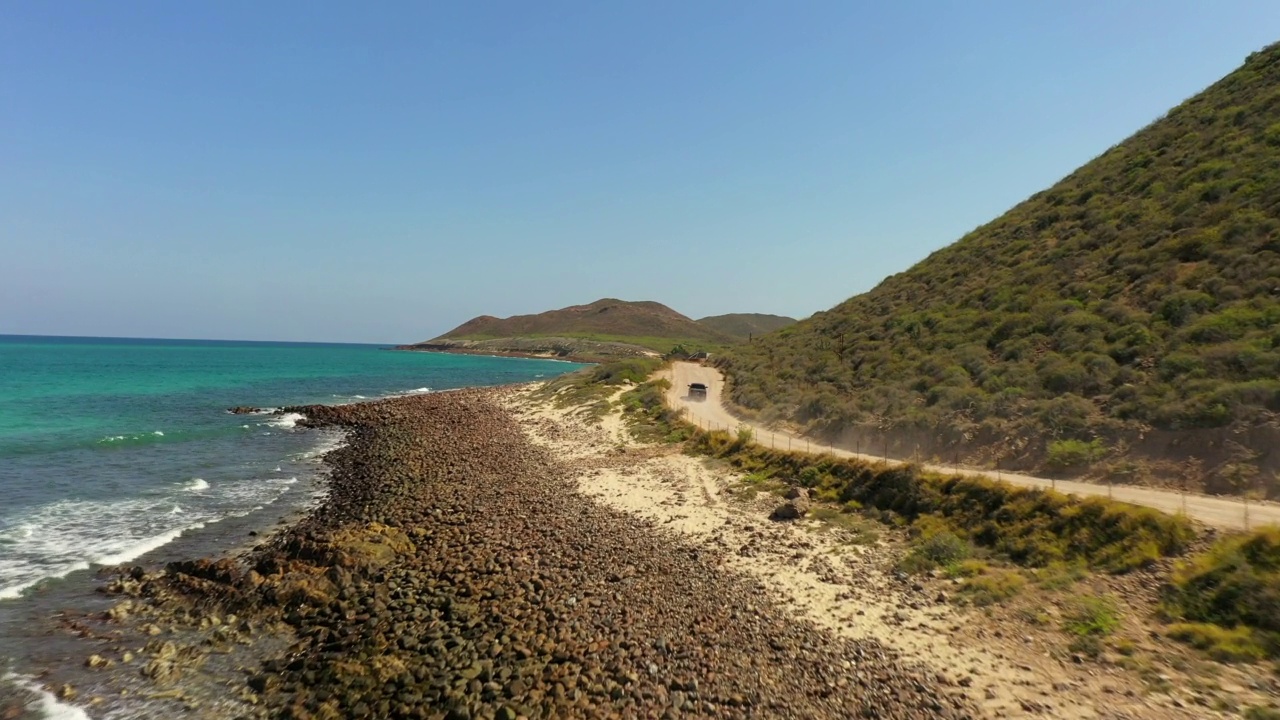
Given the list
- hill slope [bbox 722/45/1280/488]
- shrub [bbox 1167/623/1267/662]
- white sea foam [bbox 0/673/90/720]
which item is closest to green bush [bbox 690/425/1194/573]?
shrub [bbox 1167/623/1267/662]

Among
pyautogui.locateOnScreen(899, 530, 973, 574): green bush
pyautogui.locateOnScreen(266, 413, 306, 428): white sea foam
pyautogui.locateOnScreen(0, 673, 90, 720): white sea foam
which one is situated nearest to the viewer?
pyautogui.locateOnScreen(0, 673, 90, 720): white sea foam

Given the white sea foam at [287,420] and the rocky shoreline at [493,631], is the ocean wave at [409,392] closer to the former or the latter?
the white sea foam at [287,420]

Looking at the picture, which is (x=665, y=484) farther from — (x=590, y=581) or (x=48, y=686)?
(x=48, y=686)

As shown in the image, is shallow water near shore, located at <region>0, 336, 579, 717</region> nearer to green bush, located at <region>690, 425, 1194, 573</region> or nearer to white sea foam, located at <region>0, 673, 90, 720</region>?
white sea foam, located at <region>0, 673, 90, 720</region>

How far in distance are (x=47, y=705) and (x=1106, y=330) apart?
32.5 m

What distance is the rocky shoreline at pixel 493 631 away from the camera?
10453 millimetres

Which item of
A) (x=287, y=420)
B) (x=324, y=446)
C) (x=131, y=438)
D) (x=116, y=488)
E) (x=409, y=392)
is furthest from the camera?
(x=409, y=392)

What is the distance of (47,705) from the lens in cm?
1091

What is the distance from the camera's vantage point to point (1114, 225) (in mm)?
32281

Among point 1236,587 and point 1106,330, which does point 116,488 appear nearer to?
point 1236,587

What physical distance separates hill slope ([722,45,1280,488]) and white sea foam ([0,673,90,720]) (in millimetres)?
23693

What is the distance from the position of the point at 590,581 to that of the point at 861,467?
1056 centimetres

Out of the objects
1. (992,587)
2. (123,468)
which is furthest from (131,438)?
(992,587)

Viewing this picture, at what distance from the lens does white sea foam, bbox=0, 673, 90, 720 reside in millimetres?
10586
